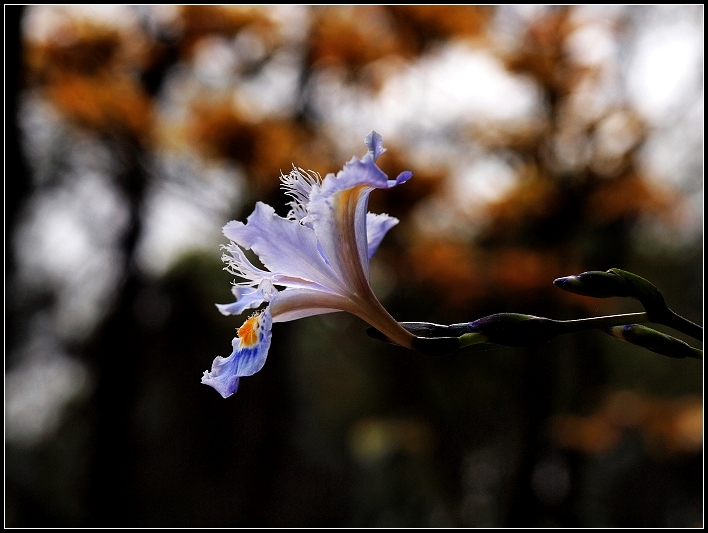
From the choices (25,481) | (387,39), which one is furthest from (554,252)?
(25,481)

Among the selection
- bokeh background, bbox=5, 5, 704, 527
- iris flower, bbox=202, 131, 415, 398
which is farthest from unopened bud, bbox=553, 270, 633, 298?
bokeh background, bbox=5, 5, 704, 527

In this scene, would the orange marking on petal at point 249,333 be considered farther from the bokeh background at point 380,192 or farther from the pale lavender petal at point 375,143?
the bokeh background at point 380,192

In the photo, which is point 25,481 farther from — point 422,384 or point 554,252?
point 554,252

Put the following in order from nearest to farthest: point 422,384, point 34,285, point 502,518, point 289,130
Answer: point 289,130 → point 502,518 → point 422,384 → point 34,285

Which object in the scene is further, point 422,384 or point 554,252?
point 422,384

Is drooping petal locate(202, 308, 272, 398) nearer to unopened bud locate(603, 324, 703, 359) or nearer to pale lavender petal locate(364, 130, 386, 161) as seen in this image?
pale lavender petal locate(364, 130, 386, 161)

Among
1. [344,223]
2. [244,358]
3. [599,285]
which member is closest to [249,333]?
[244,358]

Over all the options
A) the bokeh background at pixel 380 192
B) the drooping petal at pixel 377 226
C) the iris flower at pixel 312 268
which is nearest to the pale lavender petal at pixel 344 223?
the iris flower at pixel 312 268

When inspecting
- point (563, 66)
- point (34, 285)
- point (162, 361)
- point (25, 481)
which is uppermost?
point (563, 66)

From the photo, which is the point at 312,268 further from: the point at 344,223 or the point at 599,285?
the point at 599,285
